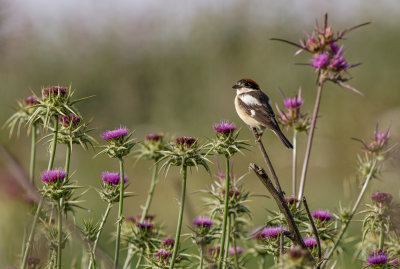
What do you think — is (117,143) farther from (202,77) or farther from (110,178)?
(202,77)

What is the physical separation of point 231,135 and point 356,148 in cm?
1023

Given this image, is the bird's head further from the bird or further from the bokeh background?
the bokeh background

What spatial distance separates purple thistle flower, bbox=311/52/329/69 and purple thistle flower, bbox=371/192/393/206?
A: 0.85m

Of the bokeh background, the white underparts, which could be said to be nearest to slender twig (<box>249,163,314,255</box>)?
the white underparts

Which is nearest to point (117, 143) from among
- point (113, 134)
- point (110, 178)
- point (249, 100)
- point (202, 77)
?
point (113, 134)

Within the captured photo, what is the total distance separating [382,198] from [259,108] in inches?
67.2

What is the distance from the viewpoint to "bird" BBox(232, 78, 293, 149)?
459 cm

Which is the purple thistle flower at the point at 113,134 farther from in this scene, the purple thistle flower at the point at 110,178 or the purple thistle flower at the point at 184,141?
the purple thistle flower at the point at 184,141

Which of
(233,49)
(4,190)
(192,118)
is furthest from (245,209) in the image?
(233,49)

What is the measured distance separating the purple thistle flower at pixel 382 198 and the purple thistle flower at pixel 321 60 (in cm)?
85

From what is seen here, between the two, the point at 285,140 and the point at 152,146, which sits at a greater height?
the point at 285,140

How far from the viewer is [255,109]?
4676mm

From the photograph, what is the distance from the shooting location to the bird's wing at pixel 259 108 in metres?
4.61

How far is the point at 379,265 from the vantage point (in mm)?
2713
